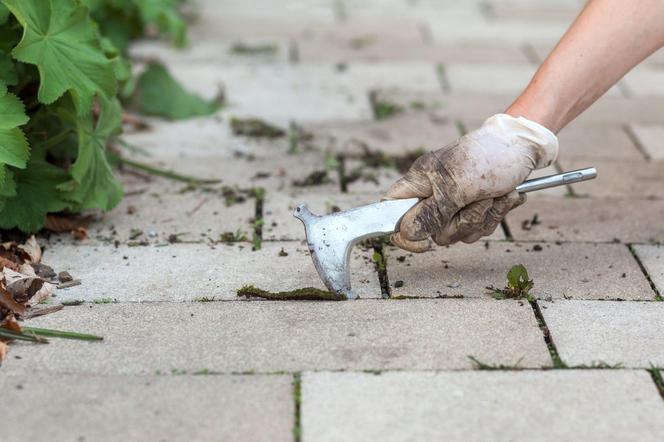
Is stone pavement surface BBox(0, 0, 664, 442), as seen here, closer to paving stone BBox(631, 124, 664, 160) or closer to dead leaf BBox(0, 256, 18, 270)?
paving stone BBox(631, 124, 664, 160)

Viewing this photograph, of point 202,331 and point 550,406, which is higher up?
point 202,331

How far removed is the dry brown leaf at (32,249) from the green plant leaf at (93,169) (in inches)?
7.0

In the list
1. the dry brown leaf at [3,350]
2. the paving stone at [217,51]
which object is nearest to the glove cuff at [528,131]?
the dry brown leaf at [3,350]

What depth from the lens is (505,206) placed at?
257cm

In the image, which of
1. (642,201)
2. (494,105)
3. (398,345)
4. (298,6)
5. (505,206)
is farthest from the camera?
(298,6)

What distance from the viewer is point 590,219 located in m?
3.13

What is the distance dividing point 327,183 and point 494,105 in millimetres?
1179

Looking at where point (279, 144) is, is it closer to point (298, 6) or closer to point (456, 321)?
point (456, 321)

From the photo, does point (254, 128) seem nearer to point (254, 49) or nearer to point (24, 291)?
point (254, 49)

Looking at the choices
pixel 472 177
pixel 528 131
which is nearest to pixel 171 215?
pixel 472 177

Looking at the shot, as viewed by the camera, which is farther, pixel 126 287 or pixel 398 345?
pixel 126 287

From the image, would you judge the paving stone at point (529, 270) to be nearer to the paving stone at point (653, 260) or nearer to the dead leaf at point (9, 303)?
the paving stone at point (653, 260)

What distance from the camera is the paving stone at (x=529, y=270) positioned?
8.49ft

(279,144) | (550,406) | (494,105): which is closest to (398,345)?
(550,406)
